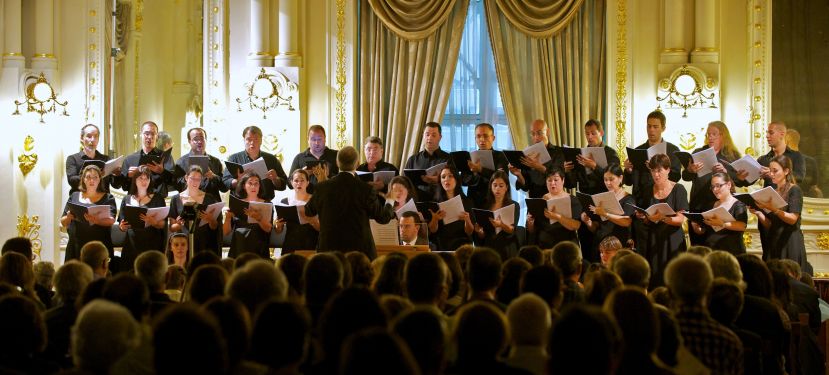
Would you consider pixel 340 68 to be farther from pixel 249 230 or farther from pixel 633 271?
pixel 633 271

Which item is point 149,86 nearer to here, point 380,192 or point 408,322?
point 380,192

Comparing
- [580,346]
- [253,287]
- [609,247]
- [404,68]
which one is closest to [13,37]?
[404,68]

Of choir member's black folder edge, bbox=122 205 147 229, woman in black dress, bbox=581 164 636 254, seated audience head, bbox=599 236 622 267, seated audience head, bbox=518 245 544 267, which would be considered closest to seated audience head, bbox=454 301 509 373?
seated audience head, bbox=518 245 544 267

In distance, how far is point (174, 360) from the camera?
3.14 meters

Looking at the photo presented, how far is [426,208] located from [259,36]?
3.08 m

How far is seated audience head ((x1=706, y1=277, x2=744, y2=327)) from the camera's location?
4.63 meters

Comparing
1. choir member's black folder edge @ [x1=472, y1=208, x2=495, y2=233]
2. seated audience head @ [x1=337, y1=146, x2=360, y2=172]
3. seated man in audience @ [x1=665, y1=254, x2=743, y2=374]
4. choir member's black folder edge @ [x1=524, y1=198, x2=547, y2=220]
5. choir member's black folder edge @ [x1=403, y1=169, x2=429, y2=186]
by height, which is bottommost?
seated man in audience @ [x1=665, y1=254, x2=743, y2=374]

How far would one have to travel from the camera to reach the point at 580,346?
10.6 ft

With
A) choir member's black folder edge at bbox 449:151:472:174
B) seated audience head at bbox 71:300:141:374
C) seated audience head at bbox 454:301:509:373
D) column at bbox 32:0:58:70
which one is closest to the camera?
seated audience head at bbox 71:300:141:374

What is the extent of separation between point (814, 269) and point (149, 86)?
725 cm

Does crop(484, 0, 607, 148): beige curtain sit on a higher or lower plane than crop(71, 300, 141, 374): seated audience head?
higher

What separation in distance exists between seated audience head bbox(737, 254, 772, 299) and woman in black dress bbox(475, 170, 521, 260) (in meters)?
3.28

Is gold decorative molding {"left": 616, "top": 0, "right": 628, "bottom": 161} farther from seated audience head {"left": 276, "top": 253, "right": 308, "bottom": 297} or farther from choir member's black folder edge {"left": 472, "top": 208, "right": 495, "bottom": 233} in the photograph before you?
seated audience head {"left": 276, "top": 253, "right": 308, "bottom": 297}

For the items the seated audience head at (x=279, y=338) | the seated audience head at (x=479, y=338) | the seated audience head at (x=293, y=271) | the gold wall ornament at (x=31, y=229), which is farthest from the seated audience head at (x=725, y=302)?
the gold wall ornament at (x=31, y=229)
